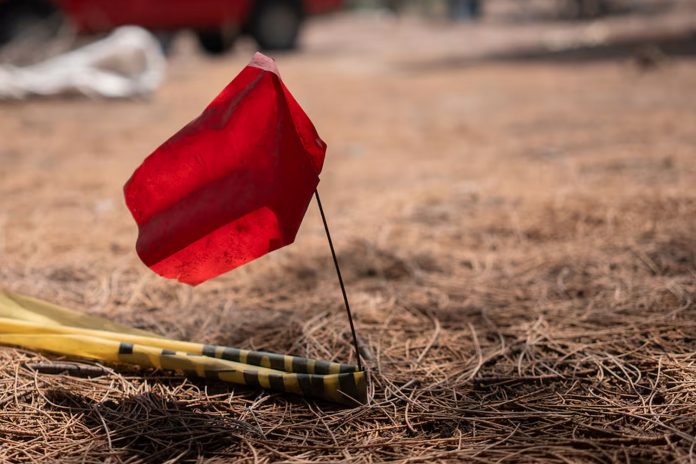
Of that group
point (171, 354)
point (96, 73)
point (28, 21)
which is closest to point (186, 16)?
point (28, 21)

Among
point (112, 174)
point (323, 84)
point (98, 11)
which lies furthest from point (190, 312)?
point (98, 11)

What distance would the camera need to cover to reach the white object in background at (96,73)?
662 centimetres

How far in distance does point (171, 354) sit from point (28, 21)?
297 inches

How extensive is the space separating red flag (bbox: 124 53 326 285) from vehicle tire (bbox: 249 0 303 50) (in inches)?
396

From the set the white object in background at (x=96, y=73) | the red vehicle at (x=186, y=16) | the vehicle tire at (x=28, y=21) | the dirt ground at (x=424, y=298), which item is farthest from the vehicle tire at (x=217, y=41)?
the dirt ground at (x=424, y=298)

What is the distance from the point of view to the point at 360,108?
21.2 ft

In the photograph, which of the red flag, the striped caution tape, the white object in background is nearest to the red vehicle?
the white object in background

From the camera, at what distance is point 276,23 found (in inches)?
440

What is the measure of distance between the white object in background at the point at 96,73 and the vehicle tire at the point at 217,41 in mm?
3847

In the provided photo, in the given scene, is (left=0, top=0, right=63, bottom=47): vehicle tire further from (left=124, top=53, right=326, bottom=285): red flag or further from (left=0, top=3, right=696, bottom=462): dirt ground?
(left=124, top=53, right=326, bottom=285): red flag

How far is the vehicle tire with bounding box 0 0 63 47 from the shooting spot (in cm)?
780

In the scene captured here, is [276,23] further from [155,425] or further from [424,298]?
[155,425]

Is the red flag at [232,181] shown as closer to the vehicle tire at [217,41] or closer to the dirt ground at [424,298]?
the dirt ground at [424,298]

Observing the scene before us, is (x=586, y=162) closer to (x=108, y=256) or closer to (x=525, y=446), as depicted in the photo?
(x=108, y=256)
